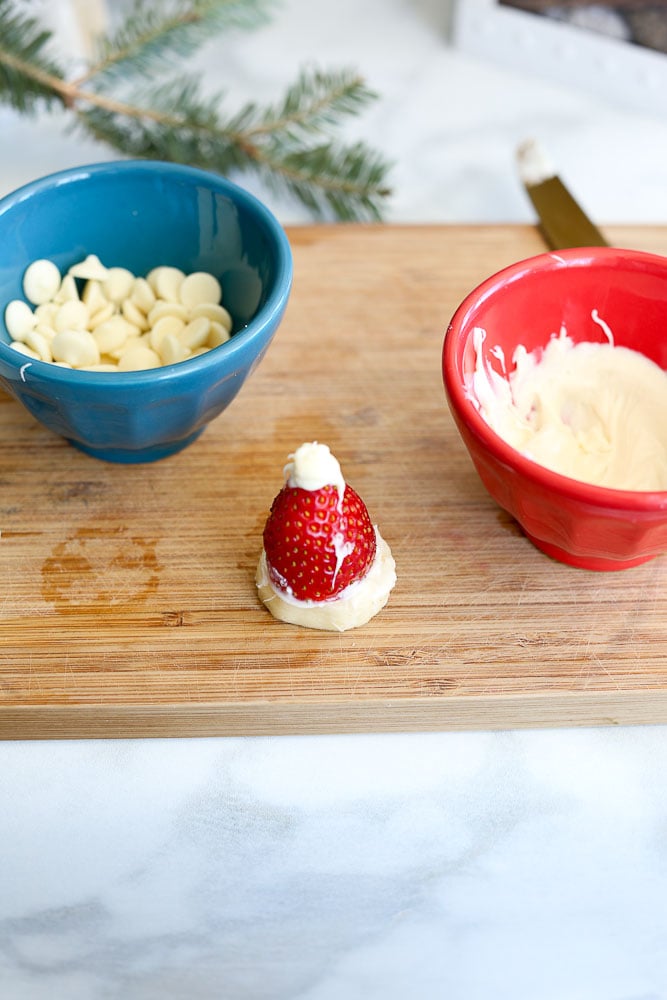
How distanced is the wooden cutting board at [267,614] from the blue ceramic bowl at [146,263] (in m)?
0.06

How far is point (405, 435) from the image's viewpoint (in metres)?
0.83

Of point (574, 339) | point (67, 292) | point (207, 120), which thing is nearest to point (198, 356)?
point (67, 292)

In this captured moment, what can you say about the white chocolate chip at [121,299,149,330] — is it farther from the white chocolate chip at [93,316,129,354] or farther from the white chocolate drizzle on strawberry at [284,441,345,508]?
the white chocolate drizzle on strawberry at [284,441,345,508]

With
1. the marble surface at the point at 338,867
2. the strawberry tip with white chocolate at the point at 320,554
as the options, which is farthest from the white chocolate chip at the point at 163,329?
the marble surface at the point at 338,867

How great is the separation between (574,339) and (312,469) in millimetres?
284

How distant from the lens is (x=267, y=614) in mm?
708

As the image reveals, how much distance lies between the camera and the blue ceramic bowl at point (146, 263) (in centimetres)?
67

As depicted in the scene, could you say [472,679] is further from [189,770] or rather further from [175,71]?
[175,71]

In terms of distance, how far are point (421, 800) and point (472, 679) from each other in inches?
3.6

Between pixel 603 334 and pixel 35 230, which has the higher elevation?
pixel 35 230

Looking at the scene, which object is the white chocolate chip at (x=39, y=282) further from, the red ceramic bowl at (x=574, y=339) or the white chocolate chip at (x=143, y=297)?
the red ceramic bowl at (x=574, y=339)

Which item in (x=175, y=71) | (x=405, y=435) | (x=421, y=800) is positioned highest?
(x=175, y=71)

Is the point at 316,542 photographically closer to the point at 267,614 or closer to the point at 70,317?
the point at 267,614

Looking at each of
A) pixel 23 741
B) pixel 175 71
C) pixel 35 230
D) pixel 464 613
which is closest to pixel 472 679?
pixel 464 613
